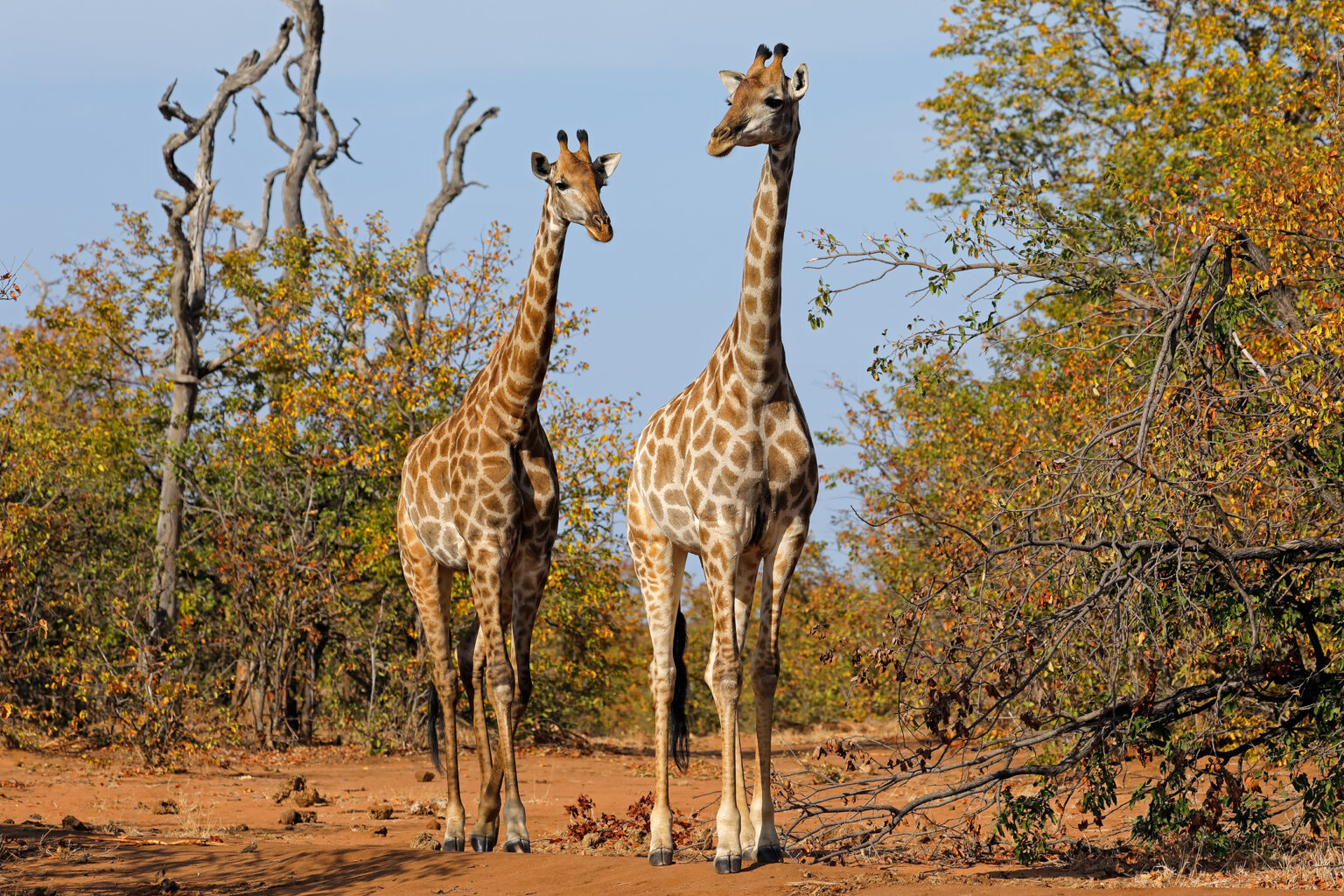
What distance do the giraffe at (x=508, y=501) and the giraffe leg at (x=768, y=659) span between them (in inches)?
69.4

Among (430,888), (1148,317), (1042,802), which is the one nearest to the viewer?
(430,888)

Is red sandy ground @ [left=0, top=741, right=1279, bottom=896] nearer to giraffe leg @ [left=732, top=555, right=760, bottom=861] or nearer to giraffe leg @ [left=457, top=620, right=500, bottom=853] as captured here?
giraffe leg @ [left=732, top=555, right=760, bottom=861]

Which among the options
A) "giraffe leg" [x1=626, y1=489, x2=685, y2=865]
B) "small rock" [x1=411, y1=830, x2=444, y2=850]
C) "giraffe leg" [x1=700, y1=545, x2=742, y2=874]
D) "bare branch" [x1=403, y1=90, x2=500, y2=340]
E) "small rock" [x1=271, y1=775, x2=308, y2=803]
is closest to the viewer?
"giraffe leg" [x1=700, y1=545, x2=742, y2=874]

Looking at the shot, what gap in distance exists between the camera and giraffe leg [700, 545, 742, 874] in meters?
6.32

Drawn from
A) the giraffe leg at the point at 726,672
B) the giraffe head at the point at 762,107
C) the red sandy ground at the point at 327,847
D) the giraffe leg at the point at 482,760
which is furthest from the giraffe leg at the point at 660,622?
the giraffe head at the point at 762,107

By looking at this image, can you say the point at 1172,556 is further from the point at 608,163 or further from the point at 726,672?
the point at 608,163

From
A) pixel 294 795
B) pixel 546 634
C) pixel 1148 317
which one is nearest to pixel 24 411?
pixel 546 634

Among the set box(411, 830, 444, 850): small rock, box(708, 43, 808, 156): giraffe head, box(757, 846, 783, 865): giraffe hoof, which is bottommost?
box(411, 830, 444, 850): small rock

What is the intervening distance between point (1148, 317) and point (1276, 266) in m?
1.16

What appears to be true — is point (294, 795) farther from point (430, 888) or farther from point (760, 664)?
point (760, 664)

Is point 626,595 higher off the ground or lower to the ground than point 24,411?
lower

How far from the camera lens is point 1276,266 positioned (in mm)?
7398

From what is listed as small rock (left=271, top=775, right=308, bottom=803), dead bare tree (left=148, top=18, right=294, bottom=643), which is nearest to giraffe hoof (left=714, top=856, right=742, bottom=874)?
small rock (left=271, top=775, right=308, bottom=803)

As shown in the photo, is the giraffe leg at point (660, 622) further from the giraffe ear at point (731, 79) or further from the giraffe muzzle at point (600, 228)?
the giraffe ear at point (731, 79)
